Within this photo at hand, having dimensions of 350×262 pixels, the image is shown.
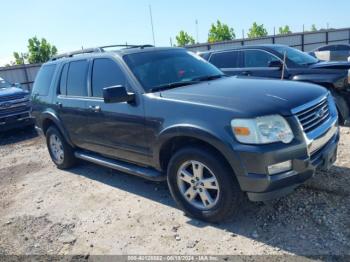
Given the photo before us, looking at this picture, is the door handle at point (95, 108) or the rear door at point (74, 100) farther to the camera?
the rear door at point (74, 100)

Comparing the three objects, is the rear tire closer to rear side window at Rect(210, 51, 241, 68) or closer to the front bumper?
the front bumper

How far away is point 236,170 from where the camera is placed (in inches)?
139

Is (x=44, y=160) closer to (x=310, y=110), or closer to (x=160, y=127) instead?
(x=160, y=127)

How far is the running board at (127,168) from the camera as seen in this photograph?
443 centimetres

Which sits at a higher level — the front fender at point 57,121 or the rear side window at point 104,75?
the rear side window at point 104,75

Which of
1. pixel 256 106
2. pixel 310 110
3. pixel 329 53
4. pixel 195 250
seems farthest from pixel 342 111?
pixel 329 53

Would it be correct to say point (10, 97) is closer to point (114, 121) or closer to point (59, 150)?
point (59, 150)

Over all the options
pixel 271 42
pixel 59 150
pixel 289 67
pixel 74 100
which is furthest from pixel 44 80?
pixel 271 42

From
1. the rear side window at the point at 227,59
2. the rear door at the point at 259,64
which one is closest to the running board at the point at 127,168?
the rear door at the point at 259,64

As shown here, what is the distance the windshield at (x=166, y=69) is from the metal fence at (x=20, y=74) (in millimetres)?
15540

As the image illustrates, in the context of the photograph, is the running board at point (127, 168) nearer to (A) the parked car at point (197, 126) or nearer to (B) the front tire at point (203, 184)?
(A) the parked car at point (197, 126)

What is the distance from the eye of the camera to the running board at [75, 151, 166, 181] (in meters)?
4.43

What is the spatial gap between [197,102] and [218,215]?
119 centimetres

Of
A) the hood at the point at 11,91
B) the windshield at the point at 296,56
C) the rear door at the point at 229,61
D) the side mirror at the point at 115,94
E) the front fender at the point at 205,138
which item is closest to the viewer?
the front fender at the point at 205,138
